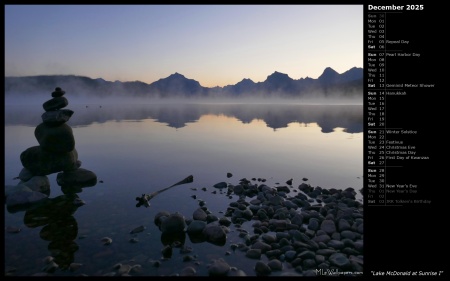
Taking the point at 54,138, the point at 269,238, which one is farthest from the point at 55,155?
the point at 269,238

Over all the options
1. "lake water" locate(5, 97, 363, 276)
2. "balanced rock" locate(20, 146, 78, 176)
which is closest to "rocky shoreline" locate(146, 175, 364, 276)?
"lake water" locate(5, 97, 363, 276)

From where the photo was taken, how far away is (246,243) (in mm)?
11703

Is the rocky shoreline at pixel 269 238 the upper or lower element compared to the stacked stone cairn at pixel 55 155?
lower

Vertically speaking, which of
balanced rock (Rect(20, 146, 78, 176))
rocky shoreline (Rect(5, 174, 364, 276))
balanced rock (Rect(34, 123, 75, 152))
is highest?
balanced rock (Rect(34, 123, 75, 152))

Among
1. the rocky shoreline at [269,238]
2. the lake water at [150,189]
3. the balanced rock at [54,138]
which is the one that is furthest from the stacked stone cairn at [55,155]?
the rocky shoreline at [269,238]

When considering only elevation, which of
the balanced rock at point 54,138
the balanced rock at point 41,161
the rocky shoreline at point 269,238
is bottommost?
the rocky shoreline at point 269,238

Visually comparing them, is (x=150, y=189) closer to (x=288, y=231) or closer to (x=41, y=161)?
(x=41, y=161)

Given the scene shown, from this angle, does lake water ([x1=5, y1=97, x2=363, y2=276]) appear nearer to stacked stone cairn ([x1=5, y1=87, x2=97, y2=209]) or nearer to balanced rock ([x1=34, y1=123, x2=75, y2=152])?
stacked stone cairn ([x1=5, y1=87, x2=97, y2=209])

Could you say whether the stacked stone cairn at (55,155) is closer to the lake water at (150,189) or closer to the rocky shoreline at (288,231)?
the lake water at (150,189)

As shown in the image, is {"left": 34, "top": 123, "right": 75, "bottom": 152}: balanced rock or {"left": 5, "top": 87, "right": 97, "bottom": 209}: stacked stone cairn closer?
{"left": 5, "top": 87, "right": 97, "bottom": 209}: stacked stone cairn
